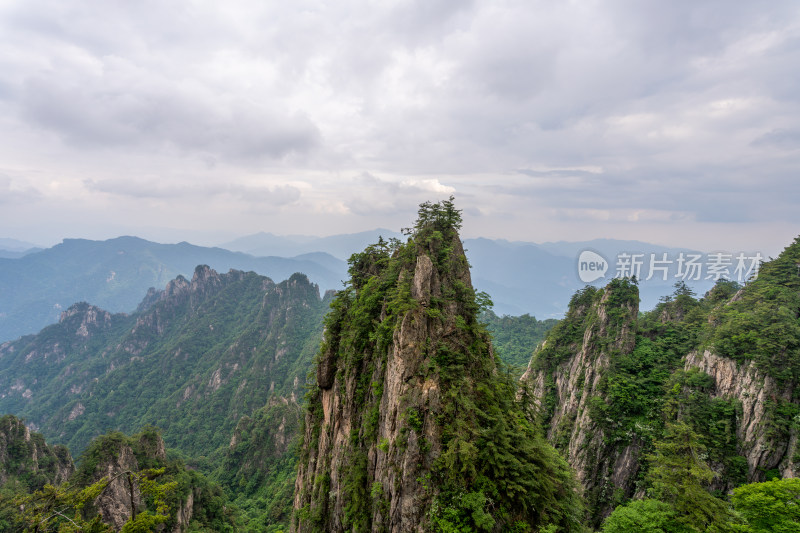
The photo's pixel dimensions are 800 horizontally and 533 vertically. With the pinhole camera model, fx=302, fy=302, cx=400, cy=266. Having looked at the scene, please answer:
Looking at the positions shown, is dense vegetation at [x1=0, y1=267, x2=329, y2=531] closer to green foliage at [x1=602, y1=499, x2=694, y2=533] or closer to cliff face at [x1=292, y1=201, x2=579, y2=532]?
cliff face at [x1=292, y1=201, x2=579, y2=532]

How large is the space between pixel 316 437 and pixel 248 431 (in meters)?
63.3

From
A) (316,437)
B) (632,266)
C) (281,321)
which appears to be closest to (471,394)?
(316,437)

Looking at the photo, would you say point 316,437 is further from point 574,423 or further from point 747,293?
point 747,293

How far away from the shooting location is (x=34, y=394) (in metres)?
140

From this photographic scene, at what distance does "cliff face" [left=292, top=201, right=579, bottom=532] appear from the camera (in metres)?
12.2

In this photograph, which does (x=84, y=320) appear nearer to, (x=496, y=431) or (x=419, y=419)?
(x=419, y=419)

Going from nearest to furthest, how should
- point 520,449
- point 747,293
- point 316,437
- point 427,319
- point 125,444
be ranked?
point 520,449 → point 427,319 → point 316,437 → point 747,293 → point 125,444

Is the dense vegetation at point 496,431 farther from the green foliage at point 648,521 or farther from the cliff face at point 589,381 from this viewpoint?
the cliff face at point 589,381

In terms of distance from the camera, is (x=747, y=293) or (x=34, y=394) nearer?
(x=747, y=293)
